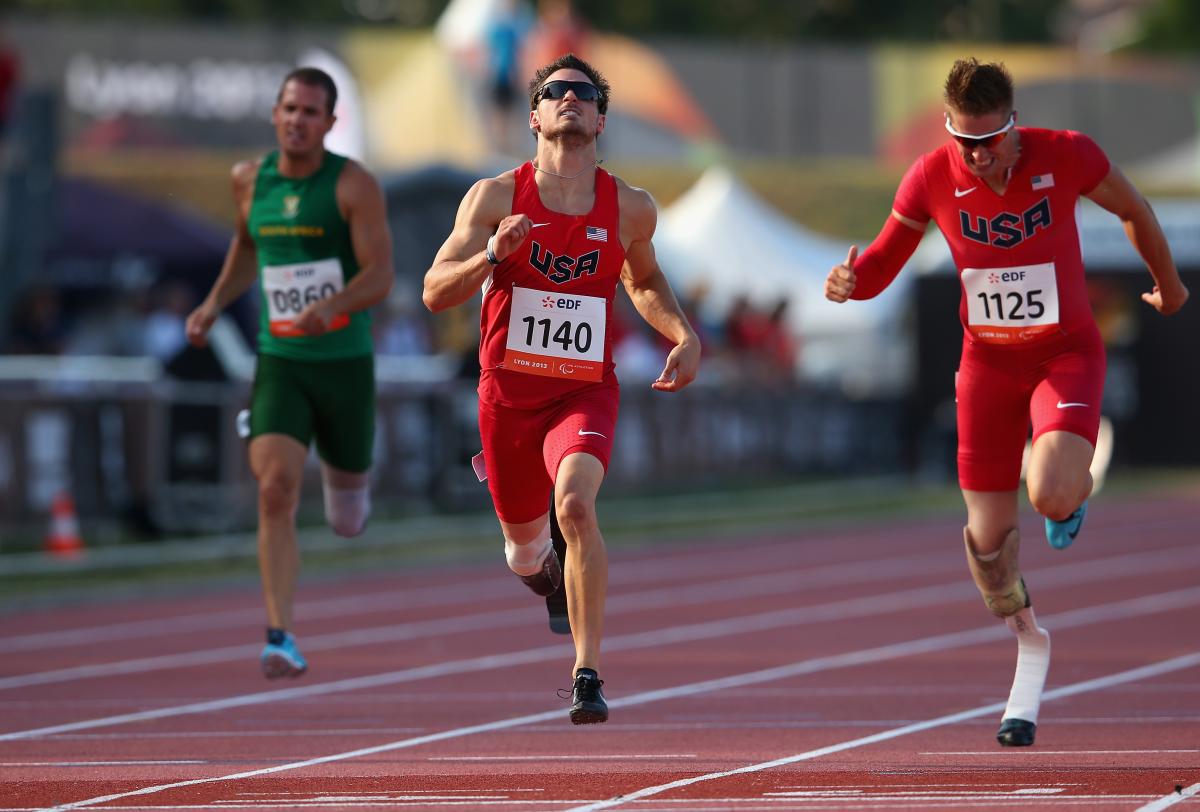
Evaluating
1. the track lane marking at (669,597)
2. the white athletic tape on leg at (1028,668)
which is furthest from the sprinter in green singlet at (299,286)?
the white athletic tape on leg at (1028,668)

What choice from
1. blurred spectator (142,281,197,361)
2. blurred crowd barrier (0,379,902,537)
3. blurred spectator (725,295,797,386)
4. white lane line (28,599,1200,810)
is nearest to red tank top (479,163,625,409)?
white lane line (28,599,1200,810)

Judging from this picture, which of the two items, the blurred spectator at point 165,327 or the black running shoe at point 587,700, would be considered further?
the blurred spectator at point 165,327

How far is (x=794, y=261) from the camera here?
31.8 meters

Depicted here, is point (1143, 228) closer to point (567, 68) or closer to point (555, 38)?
point (567, 68)

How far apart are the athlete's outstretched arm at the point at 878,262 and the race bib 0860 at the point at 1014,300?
395mm

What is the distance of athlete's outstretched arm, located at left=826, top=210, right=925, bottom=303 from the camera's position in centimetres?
839

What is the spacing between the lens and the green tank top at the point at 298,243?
32.1ft

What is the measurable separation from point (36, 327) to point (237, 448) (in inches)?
114

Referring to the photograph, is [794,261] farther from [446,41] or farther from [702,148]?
[702,148]

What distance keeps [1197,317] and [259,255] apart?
22.1 m

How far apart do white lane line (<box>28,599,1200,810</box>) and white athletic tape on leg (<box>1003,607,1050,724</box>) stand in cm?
56

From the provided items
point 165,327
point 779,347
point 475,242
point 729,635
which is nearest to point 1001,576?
point 475,242

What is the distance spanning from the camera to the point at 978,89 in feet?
25.4

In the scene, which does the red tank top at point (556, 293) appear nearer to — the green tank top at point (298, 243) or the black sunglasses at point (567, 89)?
the black sunglasses at point (567, 89)
